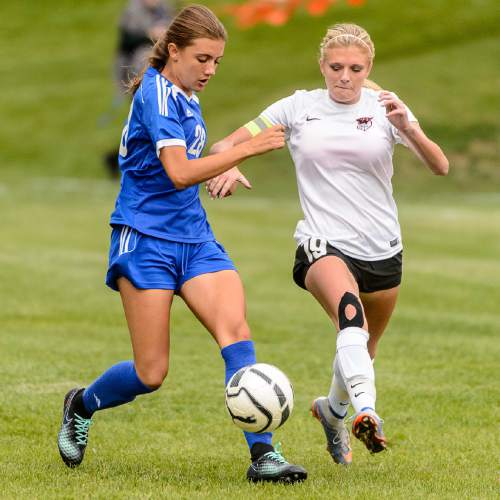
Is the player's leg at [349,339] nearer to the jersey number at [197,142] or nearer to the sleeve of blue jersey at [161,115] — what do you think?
the jersey number at [197,142]

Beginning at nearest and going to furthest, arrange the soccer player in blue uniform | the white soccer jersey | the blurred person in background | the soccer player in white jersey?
the soccer player in blue uniform → the soccer player in white jersey → the white soccer jersey → the blurred person in background

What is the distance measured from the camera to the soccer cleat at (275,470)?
6.31 metres

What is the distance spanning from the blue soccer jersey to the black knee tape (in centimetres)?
78

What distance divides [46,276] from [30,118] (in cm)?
1914

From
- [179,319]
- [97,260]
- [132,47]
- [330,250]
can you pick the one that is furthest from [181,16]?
[132,47]

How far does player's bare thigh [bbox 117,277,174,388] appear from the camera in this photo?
258 inches

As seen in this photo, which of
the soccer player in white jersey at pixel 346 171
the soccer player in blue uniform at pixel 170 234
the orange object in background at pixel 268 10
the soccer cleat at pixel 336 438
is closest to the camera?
the soccer player in blue uniform at pixel 170 234


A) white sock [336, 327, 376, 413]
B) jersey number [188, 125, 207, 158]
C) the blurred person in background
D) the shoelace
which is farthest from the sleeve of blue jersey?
the blurred person in background

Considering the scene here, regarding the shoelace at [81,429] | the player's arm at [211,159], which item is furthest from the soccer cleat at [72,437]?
the player's arm at [211,159]

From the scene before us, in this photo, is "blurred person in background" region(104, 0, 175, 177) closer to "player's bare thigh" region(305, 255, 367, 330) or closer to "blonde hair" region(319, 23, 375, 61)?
"blonde hair" region(319, 23, 375, 61)

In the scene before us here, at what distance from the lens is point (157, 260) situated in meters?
6.56

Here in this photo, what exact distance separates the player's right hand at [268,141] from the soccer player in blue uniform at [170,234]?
1.19ft

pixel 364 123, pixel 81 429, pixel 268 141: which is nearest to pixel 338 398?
pixel 81 429

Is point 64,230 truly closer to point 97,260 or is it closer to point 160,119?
point 97,260
